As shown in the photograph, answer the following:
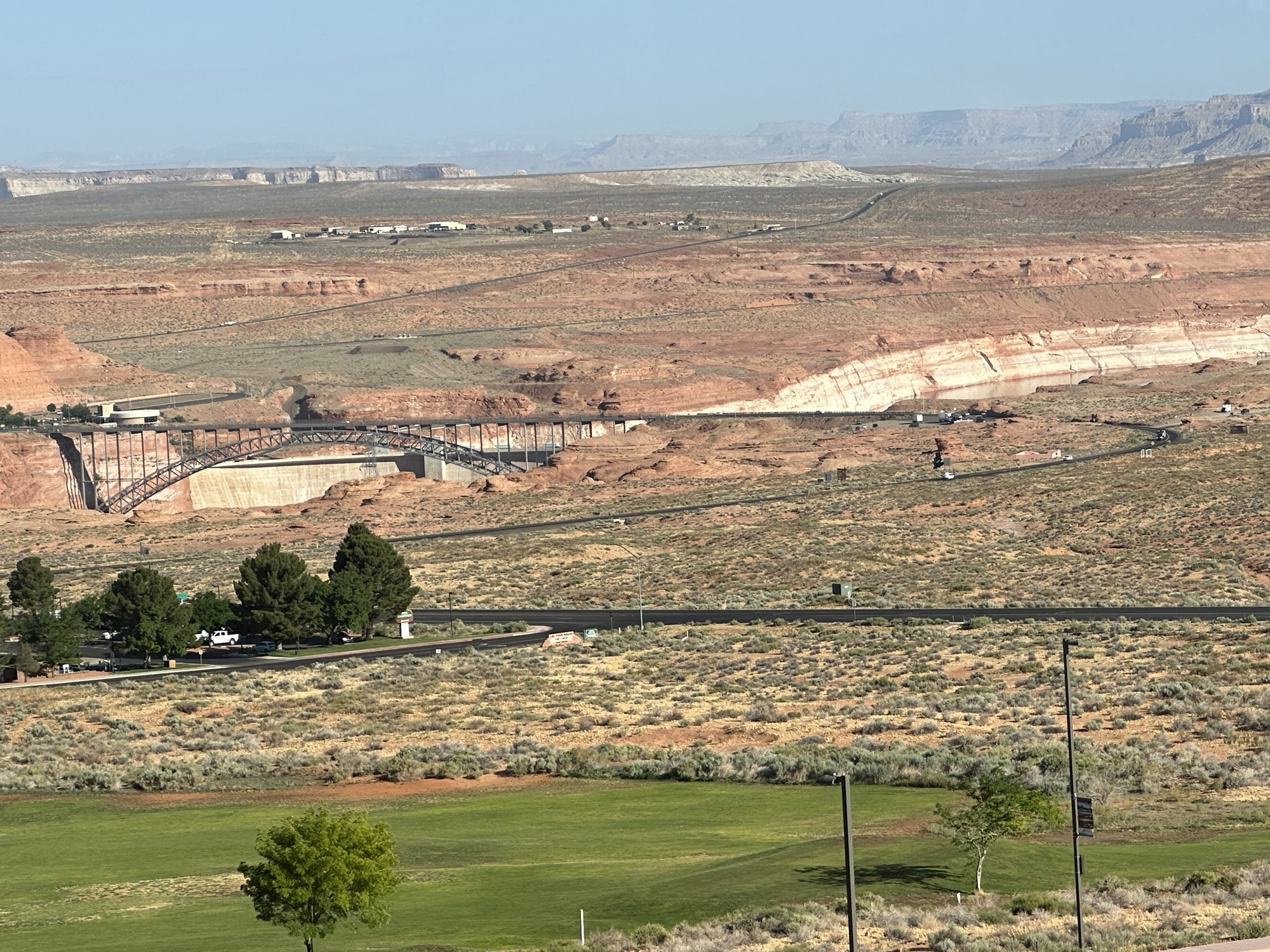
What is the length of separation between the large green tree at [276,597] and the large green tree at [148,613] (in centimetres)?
245

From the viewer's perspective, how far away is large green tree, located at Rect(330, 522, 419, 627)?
63.5 m

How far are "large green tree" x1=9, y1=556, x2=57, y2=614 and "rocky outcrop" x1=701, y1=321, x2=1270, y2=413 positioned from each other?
247 feet

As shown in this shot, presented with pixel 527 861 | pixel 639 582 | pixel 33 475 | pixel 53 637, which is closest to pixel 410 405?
pixel 33 475

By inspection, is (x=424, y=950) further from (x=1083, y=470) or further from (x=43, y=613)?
(x=1083, y=470)

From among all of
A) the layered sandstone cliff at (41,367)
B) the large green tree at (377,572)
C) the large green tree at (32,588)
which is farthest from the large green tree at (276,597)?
the layered sandstone cliff at (41,367)

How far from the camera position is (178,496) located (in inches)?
4417

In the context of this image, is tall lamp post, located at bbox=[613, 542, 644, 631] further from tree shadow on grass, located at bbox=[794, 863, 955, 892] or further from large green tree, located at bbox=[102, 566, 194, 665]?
tree shadow on grass, located at bbox=[794, 863, 955, 892]

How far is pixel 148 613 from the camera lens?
58844 millimetres

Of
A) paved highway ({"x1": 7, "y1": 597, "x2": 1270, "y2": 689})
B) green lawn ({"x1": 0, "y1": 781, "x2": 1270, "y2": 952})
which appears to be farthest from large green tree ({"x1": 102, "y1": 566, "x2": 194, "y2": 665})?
green lawn ({"x1": 0, "y1": 781, "x2": 1270, "y2": 952})

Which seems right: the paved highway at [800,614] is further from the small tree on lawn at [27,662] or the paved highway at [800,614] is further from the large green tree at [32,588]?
the small tree on lawn at [27,662]

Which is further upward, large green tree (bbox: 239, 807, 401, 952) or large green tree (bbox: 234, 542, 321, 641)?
large green tree (bbox: 234, 542, 321, 641)

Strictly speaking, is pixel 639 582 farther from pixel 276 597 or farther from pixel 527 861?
pixel 527 861

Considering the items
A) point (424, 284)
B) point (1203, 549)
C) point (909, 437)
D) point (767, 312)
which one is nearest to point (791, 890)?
point (1203, 549)

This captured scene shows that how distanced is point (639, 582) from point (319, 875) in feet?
156
